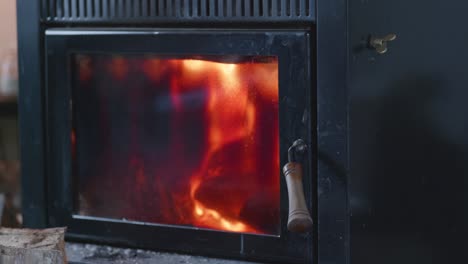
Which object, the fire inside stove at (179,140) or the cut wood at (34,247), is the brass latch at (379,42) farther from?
the cut wood at (34,247)

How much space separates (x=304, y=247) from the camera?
1.31 metres

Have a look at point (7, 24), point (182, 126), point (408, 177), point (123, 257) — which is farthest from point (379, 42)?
point (7, 24)

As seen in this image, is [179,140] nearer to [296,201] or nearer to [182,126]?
[182,126]

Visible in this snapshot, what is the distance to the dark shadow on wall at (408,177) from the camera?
1.29 meters

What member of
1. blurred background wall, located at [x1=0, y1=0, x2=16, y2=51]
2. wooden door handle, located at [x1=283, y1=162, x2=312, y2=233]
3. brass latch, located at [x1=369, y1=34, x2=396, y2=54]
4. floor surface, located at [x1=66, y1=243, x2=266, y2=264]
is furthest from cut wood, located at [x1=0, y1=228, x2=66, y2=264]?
blurred background wall, located at [x1=0, y1=0, x2=16, y2=51]

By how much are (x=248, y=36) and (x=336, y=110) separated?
0.17 meters

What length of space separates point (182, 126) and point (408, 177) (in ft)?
1.16

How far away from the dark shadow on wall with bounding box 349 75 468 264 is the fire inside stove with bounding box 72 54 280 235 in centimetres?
13

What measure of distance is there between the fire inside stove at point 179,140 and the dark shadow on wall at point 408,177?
0.42 ft

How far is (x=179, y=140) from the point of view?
4.58ft

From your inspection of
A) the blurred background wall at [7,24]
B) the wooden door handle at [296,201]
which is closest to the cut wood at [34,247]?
the wooden door handle at [296,201]

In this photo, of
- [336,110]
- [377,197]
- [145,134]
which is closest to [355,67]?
[336,110]

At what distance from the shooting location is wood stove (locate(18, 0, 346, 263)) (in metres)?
1.28

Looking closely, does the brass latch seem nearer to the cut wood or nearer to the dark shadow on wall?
the dark shadow on wall
